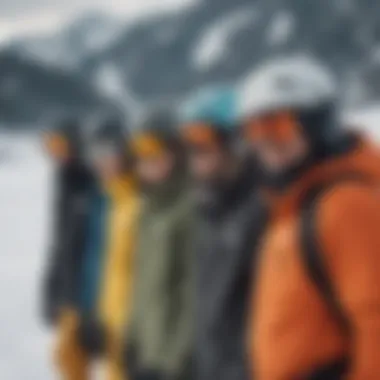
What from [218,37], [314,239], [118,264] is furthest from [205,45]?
[314,239]

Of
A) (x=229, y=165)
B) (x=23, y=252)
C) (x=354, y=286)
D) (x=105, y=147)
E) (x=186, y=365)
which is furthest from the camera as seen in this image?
(x=23, y=252)

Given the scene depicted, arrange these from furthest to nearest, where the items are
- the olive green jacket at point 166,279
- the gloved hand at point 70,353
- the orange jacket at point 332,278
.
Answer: the gloved hand at point 70,353
the olive green jacket at point 166,279
the orange jacket at point 332,278

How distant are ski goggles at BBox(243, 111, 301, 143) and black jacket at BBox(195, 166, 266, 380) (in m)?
0.09

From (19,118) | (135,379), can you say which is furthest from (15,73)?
(135,379)

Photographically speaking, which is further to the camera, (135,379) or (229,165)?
(135,379)

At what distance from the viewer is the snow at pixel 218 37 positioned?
1333 mm

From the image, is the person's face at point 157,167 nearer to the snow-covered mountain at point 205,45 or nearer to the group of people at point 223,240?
the group of people at point 223,240

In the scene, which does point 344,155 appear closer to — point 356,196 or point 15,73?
point 356,196

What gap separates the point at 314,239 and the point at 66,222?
593mm

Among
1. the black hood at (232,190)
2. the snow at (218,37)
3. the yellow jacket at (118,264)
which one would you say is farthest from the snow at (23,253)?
the black hood at (232,190)

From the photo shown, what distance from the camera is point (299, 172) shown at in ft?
3.01

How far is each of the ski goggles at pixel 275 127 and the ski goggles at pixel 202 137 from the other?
143 mm

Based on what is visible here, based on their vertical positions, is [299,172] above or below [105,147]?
below

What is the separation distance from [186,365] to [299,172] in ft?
1.28
